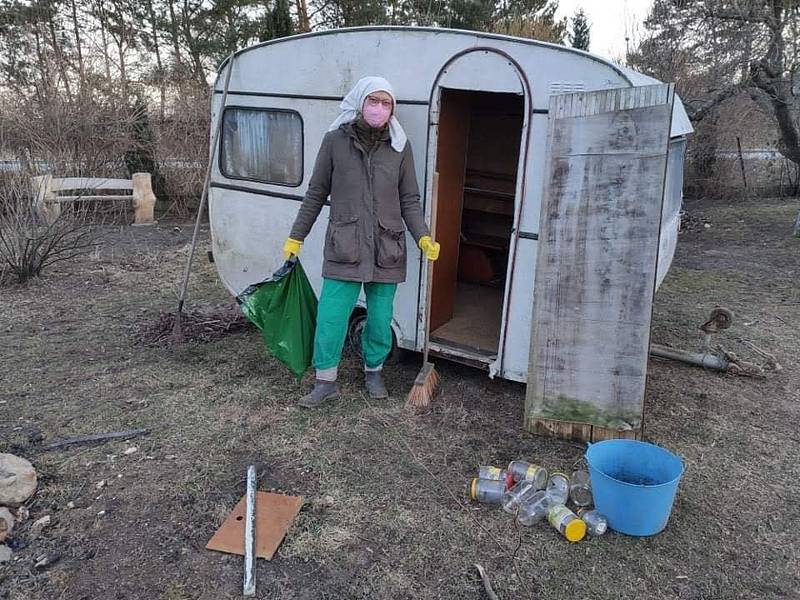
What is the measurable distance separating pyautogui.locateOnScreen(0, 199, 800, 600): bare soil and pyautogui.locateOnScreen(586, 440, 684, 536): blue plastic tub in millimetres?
100

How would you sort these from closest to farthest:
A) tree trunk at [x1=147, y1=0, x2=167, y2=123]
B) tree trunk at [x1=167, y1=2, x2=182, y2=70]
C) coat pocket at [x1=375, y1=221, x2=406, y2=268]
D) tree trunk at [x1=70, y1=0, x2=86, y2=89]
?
coat pocket at [x1=375, y1=221, x2=406, y2=268] < tree trunk at [x1=70, y1=0, x2=86, y2=89] < tree trunk at [x1=147, y1=0, x2=167, y2=123] < tree trunk at [x1=167, y1=2, x2=182, y2=70]

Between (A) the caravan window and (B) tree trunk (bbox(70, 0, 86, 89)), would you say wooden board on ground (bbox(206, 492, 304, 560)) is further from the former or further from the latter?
(B) tree trunk (bbox(70, 0, 86, 89))

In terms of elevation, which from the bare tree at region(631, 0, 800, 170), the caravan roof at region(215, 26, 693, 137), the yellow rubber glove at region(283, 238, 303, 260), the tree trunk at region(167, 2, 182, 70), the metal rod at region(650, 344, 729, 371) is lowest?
the metal rod at region(650, 344, 729, 371)

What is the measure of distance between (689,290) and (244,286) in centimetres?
487

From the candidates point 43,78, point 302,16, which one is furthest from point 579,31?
point 43,78

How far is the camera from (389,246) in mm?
3623

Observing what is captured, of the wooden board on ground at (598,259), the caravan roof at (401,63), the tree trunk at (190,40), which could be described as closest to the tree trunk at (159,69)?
the tree trunk at (190,40)

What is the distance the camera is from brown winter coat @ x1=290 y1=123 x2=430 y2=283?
352 cm

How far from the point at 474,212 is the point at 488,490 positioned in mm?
3567

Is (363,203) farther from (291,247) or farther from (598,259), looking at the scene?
(598,259)

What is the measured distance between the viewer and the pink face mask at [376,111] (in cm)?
336

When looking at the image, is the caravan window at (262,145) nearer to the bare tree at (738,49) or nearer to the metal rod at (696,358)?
the metal rod at (696,358)

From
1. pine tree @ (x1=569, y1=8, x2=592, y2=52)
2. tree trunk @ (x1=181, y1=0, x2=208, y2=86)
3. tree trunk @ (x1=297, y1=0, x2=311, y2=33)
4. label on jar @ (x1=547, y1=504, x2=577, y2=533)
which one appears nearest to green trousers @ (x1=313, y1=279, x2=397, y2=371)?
label on jar @ (x1=547, y1=504, x2=577, y2=533)

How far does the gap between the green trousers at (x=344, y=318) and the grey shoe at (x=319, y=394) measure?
108 mm
